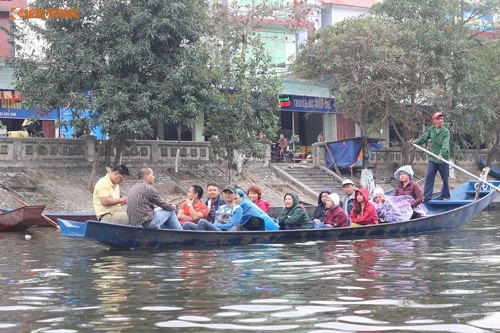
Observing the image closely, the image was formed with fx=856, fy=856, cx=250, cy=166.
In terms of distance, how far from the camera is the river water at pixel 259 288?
6.76 m

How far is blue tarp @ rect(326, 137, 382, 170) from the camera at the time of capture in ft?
103

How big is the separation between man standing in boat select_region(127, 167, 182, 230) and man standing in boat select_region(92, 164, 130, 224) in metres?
0.36

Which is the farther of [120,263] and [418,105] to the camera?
[418,105]

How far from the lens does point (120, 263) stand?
1135cm

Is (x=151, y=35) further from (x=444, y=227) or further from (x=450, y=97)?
(x=450, y=97)

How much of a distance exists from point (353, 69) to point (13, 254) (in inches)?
672

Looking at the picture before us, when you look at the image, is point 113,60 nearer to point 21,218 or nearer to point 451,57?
point 21,218

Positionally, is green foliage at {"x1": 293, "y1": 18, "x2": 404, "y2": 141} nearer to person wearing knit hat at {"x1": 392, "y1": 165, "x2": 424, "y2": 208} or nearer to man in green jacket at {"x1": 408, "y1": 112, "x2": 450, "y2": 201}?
man in green jacket at {"x1": 408, "y1": 112, "x2": 450, "y2": 201}

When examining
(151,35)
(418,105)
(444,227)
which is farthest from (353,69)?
(444,227)

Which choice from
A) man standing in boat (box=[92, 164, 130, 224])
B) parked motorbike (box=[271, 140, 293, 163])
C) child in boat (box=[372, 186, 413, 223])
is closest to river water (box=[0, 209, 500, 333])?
man standing in boat (box=[92, 164, 130, 224])

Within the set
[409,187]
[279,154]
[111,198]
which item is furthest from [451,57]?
[111,198]

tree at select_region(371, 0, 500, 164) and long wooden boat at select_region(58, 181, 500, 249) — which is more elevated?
tree at select_region(371, 0, 500, 164)

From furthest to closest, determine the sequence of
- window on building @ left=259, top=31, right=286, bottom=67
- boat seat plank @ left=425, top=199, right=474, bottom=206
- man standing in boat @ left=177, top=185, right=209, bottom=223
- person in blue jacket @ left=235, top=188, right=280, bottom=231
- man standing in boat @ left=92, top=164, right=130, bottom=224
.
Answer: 1. window on building @ left=259, top=31, right=286, bottom=67
2. boat seat plank @ left=425, top=199, right=474, bottom=206
3. man standing in boat @ left=177, top=185, right=209, bottom=223
4. person in blue jacket @ left=235, top=188, right=280, bottom=231
5. man standing in boat @ left=92, top=164, right=130, bottom=224

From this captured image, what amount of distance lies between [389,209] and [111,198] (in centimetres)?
513
